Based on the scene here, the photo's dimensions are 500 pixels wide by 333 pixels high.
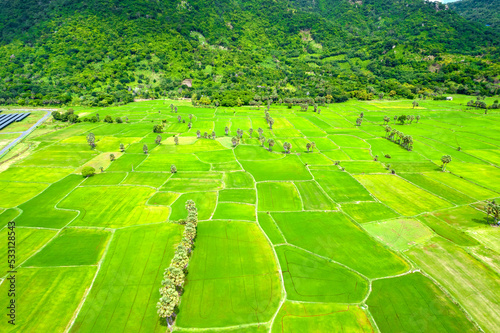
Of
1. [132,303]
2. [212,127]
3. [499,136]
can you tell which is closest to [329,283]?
[132,303]

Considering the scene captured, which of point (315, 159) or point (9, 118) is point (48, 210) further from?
point (9, 118)

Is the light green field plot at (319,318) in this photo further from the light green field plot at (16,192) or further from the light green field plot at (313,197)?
the light green field plot at (16,192)

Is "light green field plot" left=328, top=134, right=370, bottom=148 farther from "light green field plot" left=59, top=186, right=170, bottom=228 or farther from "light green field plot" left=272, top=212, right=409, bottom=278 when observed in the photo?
"light green field plot" left=59, top=186, right=170, bottom=228

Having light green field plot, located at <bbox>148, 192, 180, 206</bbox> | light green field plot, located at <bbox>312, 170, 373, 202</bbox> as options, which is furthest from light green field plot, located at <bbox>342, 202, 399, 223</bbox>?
light green field plot, located at <bbox>148, 192, 180, 206</bbox>

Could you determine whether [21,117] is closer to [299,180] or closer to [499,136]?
[299,180]

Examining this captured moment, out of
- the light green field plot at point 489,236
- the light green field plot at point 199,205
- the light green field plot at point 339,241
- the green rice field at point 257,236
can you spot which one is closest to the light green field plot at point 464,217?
the green rice field at point 257,236

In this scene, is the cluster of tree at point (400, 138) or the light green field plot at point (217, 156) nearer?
the light green field plot at point (217, 156)
